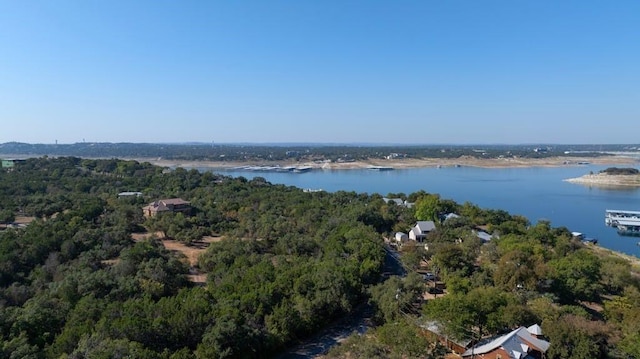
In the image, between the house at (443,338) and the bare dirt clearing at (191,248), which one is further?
the bare dirt clearing at (191,248)

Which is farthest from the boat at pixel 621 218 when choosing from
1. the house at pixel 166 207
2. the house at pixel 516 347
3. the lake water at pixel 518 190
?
the house at pixel 166 207

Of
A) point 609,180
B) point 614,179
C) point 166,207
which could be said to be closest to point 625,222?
point 609,180

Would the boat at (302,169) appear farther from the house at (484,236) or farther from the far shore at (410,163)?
the house at (484,236)

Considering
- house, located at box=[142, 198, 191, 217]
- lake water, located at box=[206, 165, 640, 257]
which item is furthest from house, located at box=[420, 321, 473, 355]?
lake water, located at box=[206, 165, 640, 257]

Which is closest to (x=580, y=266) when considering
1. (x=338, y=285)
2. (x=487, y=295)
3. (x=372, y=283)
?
(x=487, y=295)

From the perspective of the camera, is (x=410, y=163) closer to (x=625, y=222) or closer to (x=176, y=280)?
(x=625, y=222)

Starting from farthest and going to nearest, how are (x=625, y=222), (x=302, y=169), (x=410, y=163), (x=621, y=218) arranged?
(x=410, y=163), (x=302, y=169), (x=621, y=218), (x=625, y=222)

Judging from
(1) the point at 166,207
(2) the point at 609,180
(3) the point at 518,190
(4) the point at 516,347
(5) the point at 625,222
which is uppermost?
(1) the point at 166,207
